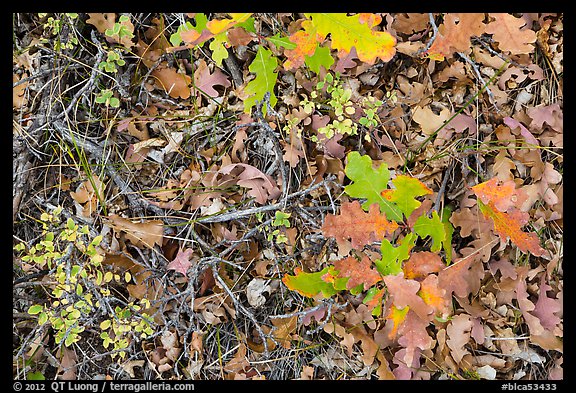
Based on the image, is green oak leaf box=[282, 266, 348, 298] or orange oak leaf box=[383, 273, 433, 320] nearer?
orange oak leaf box=[383, 273, 433, 320]

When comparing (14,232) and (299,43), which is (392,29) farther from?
(14,232)

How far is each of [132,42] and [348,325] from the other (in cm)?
186

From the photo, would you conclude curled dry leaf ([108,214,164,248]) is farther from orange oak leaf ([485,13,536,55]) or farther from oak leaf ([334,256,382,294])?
orange oak leaf ([485,13,536,55])

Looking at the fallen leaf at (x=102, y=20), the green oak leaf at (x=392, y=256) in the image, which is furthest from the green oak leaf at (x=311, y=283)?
the fallen leaf at (x=102, y=20)

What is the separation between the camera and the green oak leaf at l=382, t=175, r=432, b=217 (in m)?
2.06

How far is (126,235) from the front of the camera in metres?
2.47

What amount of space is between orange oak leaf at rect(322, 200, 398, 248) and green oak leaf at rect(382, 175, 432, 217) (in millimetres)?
81

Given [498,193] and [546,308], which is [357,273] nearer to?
[498,193]

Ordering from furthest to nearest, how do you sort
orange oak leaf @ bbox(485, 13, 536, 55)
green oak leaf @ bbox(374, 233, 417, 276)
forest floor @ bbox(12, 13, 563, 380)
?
forest floor @ bbox(12, 13, 563, 380) < orange oak leaf @ bbox(485, 13, 536, 55) < green oak leaf @ bbox(374, 233, 417, 276)

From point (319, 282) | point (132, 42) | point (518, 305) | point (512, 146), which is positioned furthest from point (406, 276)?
point (132, 42)

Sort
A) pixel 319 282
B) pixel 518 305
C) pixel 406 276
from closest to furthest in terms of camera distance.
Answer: pixel 406 276 < pixel 319 282 < pixel 518 305

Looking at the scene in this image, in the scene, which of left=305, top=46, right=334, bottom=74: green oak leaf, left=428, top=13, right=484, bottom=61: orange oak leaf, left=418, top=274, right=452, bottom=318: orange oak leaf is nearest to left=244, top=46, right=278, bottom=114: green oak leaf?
left=305, top=46, right=334, bottom=74: green oak leaf

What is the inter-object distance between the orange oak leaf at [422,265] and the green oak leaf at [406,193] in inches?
7.7

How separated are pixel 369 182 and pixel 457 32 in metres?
0.83
